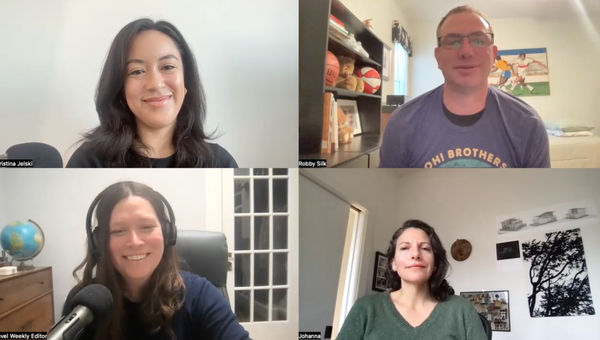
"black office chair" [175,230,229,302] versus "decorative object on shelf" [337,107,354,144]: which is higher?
"decorative object on shelf" [337,107,354,144]

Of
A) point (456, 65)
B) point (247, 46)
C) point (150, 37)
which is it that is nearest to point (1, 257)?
point (150, 37)

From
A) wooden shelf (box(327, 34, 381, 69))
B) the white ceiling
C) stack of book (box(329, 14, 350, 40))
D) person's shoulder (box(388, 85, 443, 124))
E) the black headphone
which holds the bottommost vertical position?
the black headphone

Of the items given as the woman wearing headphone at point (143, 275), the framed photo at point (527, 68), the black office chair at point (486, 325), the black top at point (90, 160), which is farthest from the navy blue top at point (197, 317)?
the framed photo at point (527, 68)

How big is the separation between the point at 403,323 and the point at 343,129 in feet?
1.71

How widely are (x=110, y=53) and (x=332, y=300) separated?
33.7 inches

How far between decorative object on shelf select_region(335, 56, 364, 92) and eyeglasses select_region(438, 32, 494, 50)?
227mm

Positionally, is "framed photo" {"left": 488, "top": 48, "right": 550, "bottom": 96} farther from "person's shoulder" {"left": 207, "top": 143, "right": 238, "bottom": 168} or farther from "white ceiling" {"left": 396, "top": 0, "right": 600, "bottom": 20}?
"person's shoulder" {"left": 207, "top": 143, "right": 238, "bottom": 168}

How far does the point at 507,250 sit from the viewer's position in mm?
1357

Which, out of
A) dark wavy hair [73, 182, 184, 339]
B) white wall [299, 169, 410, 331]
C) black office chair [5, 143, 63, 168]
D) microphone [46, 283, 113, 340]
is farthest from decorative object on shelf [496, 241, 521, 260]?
black office chair [5, 143, 63, 168]

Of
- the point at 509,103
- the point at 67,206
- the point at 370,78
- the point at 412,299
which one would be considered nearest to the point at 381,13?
the point at 370,78

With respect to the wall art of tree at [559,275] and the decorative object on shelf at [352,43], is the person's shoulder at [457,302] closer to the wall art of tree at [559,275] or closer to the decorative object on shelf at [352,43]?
the wall art of tree at [559,275]

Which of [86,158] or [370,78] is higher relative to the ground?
[370,78]

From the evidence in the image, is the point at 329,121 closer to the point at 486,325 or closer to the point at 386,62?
the point at 386,62

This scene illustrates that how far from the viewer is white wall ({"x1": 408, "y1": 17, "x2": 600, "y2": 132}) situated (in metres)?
1.31
